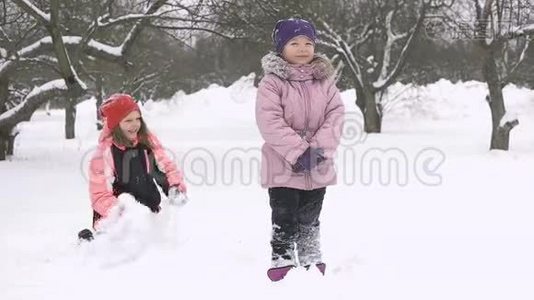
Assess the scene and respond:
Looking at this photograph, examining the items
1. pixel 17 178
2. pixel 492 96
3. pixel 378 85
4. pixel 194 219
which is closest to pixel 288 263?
pixel 194 219

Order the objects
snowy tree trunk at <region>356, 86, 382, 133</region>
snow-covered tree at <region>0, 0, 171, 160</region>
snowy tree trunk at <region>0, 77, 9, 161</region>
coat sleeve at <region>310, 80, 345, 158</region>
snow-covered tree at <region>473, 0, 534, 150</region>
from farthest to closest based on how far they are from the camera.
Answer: snowy tree trunk at <region>356, 86, 382, 133</region>, snow-covered tree at <region>473, 0, 534, 150</region>, snowy tree trunk at <region>0, 77, 9, 161</region>, snow-covered tree at <region>0, 0, 171, 160</region>, coat sleeve at <region>310, 80, 345, 158</region>

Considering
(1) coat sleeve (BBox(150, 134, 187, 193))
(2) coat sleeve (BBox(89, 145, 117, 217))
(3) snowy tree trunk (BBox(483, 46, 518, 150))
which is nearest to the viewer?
(2) coat sleeve (BBox(89, 145, 117, 217))

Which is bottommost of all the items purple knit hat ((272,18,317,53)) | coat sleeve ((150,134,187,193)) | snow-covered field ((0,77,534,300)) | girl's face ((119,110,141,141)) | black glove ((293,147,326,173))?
snow-covered field ((0,77,534,300))

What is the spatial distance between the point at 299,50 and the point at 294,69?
130 millimetres

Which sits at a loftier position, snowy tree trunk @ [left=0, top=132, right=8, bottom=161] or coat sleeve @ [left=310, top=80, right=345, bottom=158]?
coat sleeve @ [left=310, top=80, right=345, bottom=158]

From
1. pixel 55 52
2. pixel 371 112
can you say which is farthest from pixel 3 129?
pixel 371 112

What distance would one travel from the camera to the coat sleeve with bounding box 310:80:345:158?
3.72m

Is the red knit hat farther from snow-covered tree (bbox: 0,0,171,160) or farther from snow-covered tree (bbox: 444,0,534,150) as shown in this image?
snow-covered tree (bbox: 444,0,534,150)

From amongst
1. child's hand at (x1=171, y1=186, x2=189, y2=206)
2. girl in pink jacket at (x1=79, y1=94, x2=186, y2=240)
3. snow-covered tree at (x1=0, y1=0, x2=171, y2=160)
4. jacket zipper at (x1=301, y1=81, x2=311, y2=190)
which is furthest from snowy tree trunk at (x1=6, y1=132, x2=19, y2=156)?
jacket zipper at (x1=301, y1=81, x2=311, y2=190)

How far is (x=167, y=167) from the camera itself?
4.63 m

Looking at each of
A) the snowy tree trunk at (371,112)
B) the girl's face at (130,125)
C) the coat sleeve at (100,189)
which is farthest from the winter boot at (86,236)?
the snowy tree trunk at (371,112)

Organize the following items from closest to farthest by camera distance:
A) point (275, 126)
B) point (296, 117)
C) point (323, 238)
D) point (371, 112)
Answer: point (275, 126) < point (296, 117) < point (323, 238) < point (371, 112)

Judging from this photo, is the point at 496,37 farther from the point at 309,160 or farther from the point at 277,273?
the point at 277,273

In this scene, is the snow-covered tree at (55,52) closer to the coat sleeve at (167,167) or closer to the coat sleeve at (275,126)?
the coat sleeve at (167,167)
